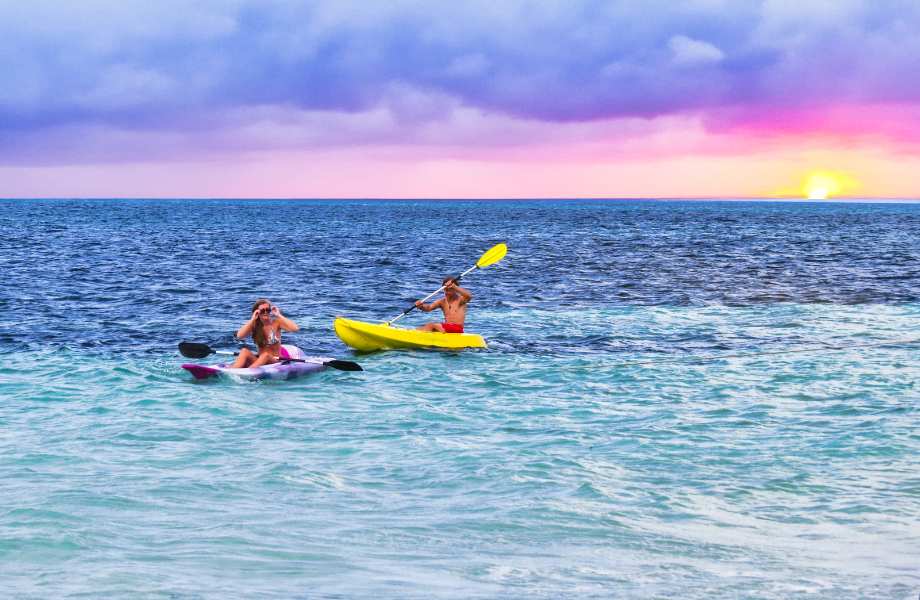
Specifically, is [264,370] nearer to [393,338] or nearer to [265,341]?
[265,341]

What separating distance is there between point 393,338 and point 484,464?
879 centimetres

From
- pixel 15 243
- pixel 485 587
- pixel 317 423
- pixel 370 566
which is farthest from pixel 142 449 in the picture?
pixel 15 243

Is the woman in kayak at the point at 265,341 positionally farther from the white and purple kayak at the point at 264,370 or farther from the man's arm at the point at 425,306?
the man's arm at the point at 425,306

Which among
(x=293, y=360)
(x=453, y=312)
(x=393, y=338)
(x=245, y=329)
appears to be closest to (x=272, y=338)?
(x=293, y=360)

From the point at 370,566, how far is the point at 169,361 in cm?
1225

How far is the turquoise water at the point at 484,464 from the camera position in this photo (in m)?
8.40

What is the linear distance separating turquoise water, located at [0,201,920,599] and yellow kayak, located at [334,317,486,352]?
37cm

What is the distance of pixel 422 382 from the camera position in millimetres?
17359

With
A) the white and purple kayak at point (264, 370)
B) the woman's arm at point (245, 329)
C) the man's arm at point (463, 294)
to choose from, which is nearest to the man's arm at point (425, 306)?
the man's arm at point (463, 294)

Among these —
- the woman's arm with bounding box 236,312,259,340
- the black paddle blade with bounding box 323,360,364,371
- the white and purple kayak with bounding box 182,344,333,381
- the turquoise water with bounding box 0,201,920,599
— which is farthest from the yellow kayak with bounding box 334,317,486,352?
the woman's arm with bounding box 236,312,259,340

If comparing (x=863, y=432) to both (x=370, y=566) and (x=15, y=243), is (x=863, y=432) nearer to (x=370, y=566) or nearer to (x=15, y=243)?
(x=370, y=566)

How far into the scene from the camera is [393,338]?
66.7 feet

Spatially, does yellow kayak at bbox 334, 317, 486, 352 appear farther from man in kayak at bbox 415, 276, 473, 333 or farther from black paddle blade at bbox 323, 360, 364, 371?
black paddle blade at bbox 323, 360, 364, 371

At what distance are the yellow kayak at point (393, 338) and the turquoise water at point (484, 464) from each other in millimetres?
366
